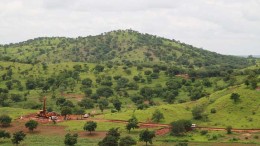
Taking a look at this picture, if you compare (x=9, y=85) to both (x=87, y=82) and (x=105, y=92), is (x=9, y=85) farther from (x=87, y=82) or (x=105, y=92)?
(x=105, y=92)

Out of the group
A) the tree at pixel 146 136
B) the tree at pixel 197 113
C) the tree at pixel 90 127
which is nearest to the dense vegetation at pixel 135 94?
the tree at pixel 90 127

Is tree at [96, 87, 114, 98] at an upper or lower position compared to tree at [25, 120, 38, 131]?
upper

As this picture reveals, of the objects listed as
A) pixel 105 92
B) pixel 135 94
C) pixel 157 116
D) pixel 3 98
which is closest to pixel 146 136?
pixel 157 116

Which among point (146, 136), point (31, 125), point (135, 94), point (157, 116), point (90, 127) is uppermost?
point (135, 94)

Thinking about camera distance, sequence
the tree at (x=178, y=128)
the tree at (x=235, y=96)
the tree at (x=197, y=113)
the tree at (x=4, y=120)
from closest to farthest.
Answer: the tree at (x=178, y=128) → the tree at (x=4, y=120) → the tree at (x=197, y=113) → the tree at (x=235, y=96)

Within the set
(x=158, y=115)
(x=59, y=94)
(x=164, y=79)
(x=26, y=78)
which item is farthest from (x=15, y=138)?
(x=164, y=79)

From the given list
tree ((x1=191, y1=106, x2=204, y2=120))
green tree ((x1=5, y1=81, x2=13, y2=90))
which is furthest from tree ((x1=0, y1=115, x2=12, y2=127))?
green tree ((x1=5, y1=81, x2=13, y2=90))

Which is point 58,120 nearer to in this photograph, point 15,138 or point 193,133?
point 15,138

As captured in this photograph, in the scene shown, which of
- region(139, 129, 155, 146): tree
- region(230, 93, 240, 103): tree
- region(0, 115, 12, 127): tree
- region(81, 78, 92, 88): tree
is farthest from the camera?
region(81, 78, 92, 88): tree

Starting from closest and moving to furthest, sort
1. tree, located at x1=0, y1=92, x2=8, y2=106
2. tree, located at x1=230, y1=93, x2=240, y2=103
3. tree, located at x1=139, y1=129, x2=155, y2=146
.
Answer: tree, located at x1=139, y1=129, x2=155, y2=146 < tree, located at x1=230, y1=93, x2=240, y2=103 < tree, located at x1=0, y1=92, x2=8, y2=106

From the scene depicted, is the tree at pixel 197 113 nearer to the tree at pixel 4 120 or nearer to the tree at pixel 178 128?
the tree at pixel 178 128

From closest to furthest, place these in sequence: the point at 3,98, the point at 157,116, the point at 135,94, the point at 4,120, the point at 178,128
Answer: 1. the point at 178,128
2. the point at 4,120
3. the point at 157,116
4. the point at 3,98
5. the point at 135,94

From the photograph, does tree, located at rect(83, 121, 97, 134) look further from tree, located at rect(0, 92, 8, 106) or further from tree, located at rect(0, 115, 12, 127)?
tree, located at rect(0, 92, 8, 106)

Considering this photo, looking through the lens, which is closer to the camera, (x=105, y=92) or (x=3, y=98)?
(x=3, y=98)
